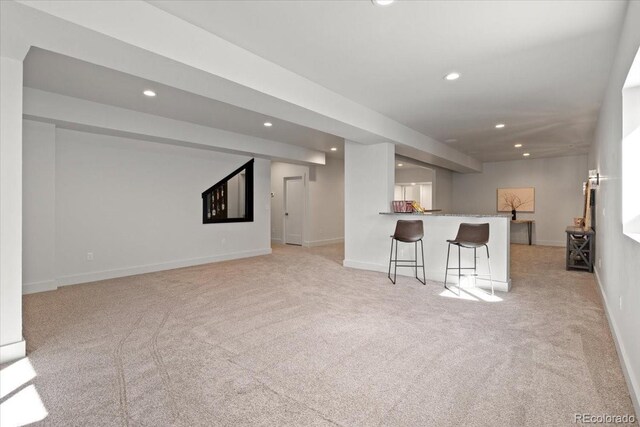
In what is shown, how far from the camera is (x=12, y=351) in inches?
95.1

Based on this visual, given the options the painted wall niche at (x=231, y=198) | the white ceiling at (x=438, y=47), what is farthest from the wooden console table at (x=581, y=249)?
the painted wall niche at (x=231, y=198)

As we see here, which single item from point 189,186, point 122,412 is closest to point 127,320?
point 122,412

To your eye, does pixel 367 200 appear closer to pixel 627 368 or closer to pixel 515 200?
pixel 627 368

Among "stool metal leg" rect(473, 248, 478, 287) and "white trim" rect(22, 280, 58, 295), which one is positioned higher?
"stool metal leg" rect(473, 248, 478, 287)

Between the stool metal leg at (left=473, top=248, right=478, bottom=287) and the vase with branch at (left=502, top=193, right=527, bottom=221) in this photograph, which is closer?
the stool metal leg at (left=473, top=248, right=478, bottom=287)

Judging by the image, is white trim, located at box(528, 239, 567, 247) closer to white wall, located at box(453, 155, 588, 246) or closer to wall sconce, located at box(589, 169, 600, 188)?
white wall, located at box(453, 155, 588, 246)

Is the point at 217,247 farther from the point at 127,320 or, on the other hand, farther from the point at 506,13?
the point at 506,13

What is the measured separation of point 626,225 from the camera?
2.33 m

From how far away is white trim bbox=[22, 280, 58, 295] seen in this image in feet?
13.9

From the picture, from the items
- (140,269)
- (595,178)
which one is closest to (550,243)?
(595,178)

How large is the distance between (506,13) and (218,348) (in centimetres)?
337

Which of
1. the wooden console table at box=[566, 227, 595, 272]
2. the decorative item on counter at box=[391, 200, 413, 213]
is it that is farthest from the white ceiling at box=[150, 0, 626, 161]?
the wooden console table at box=[566, 227, 595, 272]

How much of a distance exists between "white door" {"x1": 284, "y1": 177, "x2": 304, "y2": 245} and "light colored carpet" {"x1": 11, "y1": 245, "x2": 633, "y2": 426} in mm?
5049

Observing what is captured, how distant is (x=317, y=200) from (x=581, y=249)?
590cm
